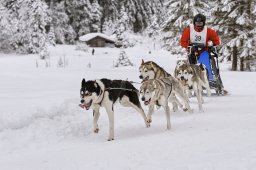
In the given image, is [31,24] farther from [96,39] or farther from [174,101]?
[174,101]

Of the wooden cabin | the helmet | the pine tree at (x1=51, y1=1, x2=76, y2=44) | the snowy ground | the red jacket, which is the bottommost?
the snowy ground

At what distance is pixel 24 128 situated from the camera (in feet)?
23.6

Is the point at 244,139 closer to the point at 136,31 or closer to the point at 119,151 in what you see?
the point at 119,151

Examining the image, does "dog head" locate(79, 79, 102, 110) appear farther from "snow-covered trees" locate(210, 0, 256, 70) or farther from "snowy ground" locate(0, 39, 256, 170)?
"snow-covered trees" locate(210, 0, 256, 70)

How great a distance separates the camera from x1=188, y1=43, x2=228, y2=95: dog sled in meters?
10.5

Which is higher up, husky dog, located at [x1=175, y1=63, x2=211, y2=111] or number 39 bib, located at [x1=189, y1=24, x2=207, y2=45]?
number 39 bib, located at [x1=189, y1=24, x2=207, y2=45]

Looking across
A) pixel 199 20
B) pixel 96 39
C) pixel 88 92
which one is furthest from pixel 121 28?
pixel 88 92

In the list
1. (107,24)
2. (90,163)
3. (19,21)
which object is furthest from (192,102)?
(107,24)

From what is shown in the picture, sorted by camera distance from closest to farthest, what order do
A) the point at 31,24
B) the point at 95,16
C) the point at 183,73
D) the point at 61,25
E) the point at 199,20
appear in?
the point at 183,73 → the point at 199,20 → the point at 31,24 → the point at 61,25 → the point at 95,16

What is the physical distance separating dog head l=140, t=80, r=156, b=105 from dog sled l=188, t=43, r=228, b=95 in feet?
13.4

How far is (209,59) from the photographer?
11.0 meters

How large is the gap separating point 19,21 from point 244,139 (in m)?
35.0

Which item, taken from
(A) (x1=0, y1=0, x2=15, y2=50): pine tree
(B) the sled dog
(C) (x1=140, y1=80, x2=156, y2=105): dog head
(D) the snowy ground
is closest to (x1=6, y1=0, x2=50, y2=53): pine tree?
(A) (x1=0, y1=0, x2=15, y2=50): pine tree

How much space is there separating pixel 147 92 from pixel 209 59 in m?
4.78
